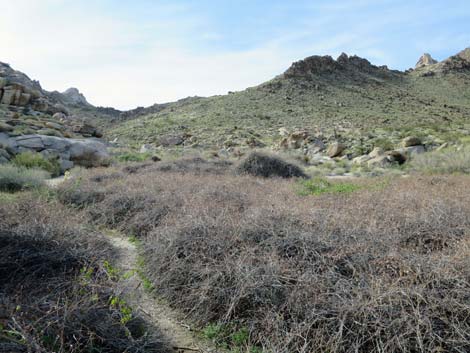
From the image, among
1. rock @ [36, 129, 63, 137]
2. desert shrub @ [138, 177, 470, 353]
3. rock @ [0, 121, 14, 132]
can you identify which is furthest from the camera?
rock @ [36, 129, 63, 137]

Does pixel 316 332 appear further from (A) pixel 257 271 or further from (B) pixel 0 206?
(B) pixel 0 206

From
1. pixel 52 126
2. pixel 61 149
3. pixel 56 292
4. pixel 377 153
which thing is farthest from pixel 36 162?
pixel 377 153

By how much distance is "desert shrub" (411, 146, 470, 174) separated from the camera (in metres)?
11.1

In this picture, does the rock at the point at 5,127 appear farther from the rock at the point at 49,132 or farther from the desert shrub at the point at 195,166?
the desert shrub at the point at 195,166

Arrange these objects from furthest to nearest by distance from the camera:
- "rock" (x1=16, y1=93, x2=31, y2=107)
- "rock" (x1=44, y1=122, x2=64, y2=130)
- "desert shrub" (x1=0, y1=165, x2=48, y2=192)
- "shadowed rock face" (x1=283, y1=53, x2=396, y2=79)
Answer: "shadowed rock face" (x1=283, y1=53, x2=396, y2=79) < "rock" (x1=16, y1=93, x2=31, y2=107) < "rock" (x1=44, y1=122, x2=64, y2=130) < "desert shrub" (x1=0, y1=165, x2=48, y2=192)

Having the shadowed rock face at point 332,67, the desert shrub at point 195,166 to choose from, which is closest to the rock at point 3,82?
the desert shrub at point 195,166

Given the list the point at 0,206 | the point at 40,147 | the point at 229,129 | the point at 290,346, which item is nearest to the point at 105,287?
the point at 290,346

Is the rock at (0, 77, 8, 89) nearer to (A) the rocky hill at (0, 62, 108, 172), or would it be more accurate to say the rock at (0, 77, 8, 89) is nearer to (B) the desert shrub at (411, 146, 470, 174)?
(A) the rocky hill at (0, 62, 108, 172)

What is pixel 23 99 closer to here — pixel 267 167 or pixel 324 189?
pixel 267 167

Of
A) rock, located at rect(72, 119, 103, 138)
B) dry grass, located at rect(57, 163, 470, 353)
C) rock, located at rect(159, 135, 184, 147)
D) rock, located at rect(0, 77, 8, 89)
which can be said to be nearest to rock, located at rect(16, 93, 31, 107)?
rock, located at rect(0, 77, 8, 89)

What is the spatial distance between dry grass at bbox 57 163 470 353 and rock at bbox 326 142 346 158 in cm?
1108

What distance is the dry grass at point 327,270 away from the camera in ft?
9.81

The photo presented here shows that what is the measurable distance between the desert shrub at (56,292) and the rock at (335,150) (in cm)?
1405

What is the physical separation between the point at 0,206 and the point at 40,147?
10.5 meters
